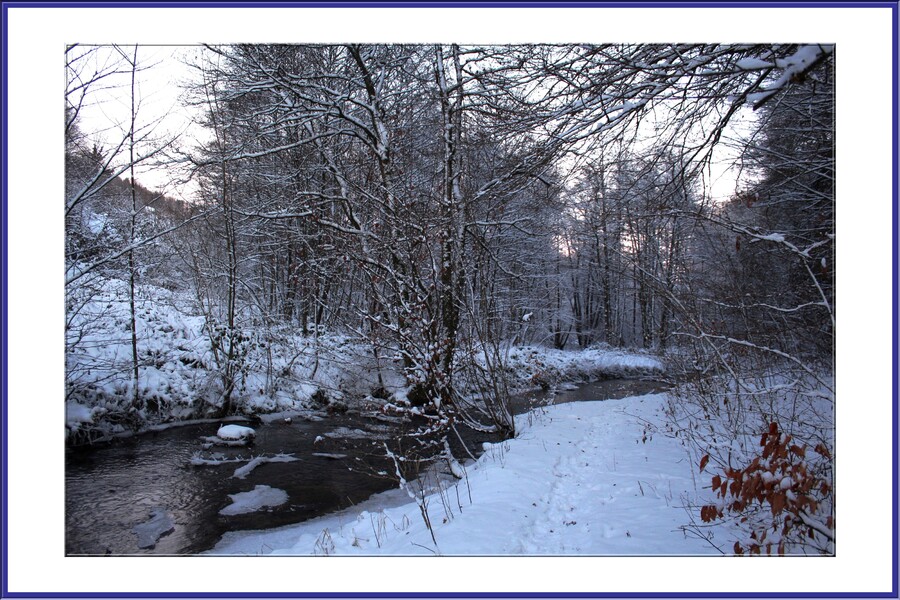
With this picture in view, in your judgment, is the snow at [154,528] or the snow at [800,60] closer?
the snow at [800,60]

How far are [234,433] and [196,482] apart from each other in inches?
67.0

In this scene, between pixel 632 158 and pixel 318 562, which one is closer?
pixel 318 562

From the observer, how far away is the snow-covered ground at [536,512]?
114 inches

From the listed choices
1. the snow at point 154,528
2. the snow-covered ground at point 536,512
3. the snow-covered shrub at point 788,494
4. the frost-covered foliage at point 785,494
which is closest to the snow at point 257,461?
the snow at point 154,528

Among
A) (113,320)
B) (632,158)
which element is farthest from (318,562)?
(113,320)

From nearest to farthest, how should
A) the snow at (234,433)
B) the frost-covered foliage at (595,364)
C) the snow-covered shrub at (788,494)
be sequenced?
the snow-covered shrub at (788,494) < the snow at (234,433) < the frost-covered foliage at (595,364)

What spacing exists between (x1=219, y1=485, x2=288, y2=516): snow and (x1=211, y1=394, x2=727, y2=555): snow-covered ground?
22.1 inches

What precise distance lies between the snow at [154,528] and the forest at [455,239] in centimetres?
108

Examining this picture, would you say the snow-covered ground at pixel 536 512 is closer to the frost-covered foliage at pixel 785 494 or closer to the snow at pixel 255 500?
the frost-covered foliage at pixel 785 494

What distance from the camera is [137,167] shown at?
5230 millimetres

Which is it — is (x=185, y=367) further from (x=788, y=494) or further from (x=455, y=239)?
(x=788, y=494)

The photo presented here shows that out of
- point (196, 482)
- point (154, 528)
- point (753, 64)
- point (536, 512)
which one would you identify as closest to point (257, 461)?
point (196, 482)
